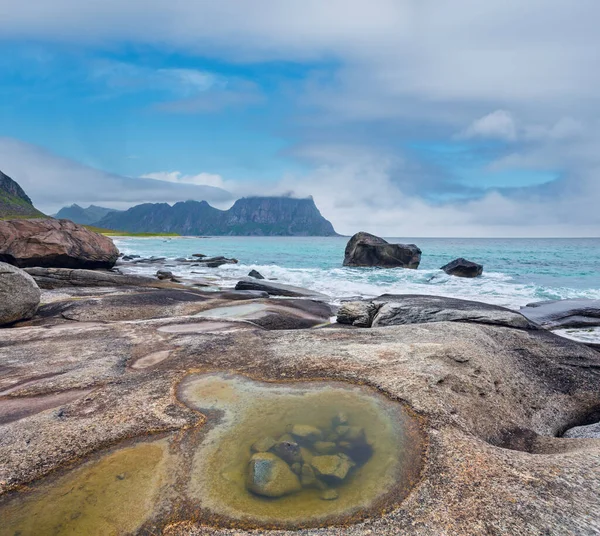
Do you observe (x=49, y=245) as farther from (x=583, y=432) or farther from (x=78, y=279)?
(x=583, y=432)

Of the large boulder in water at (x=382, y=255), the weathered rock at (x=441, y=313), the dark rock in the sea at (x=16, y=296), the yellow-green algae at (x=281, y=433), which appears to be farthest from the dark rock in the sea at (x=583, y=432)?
the large boulder in water at (x=382, y=255)

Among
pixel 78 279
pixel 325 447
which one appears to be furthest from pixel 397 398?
pixel 78 279

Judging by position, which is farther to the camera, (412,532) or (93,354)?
(93,354)

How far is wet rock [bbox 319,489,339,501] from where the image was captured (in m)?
3.82

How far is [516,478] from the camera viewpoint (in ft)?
12.7

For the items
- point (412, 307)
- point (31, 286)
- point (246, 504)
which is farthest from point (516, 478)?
point (31, 286)

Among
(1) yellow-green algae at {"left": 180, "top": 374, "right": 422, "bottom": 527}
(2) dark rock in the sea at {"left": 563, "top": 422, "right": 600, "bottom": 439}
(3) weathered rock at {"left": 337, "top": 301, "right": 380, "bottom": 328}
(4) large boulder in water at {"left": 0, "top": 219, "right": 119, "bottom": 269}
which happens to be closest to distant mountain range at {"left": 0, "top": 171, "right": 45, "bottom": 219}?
(4) large boulder in water at {"left": 0, "top": 219, "right": 119, "bottom": 269}

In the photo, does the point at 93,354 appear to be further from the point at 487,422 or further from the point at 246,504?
the point at 487,422

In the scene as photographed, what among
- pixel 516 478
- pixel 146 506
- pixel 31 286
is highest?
pixel 31 286

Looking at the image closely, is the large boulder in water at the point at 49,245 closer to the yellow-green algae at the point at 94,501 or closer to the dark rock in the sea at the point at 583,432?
the yellow-green algae at the point at 94,501

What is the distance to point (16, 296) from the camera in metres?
11.5

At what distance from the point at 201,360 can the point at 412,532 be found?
17.1 ft

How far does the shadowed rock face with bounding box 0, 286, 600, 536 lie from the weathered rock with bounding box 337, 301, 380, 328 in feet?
14.4

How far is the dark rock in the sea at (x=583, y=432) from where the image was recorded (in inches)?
245
